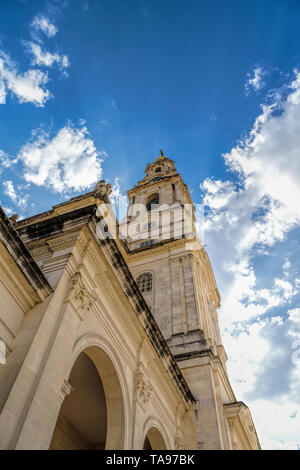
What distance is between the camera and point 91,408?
44.5 ft

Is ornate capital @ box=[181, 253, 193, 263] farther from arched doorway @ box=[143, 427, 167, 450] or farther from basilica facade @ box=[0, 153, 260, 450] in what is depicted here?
arched doorway @ box=[143, 427, 167, 450]

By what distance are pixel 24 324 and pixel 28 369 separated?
1325mm

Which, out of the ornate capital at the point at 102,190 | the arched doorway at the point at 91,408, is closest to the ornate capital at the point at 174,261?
the ornate capital at the point at 102,190

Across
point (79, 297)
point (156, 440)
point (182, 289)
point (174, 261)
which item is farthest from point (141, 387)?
point (174, 261)

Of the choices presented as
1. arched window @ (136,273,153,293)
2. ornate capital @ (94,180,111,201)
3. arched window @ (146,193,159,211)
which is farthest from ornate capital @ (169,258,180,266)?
arched window @ (146,193,159,211)

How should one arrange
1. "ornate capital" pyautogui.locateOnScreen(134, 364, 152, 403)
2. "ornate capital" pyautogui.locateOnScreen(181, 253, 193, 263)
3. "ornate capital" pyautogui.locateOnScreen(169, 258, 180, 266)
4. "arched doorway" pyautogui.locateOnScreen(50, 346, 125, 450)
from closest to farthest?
"arched doorway" pyautogui.locateOnScreen(50, 346, 125, 450) → "ornate capital" pyautogui.locateOnScreen(134, 364, 152, 403) → "ornate capital" pyautogui.locateOnScreen(181, 253, 193, 263) → "ornate capital" pyautogui.locateOnScreen(169, 258, 180, 266)

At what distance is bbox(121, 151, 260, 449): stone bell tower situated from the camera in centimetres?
1623

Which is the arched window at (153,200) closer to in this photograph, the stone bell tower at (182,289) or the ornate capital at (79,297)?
the stone bell tower at (182,289)

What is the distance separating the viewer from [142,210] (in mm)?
34500

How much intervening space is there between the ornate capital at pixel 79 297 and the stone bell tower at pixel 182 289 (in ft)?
29.7

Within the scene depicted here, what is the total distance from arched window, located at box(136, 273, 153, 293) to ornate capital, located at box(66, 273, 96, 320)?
14325 mm

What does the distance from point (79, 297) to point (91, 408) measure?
6608 millimetres

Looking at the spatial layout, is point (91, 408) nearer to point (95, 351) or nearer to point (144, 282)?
point (95, 351)
